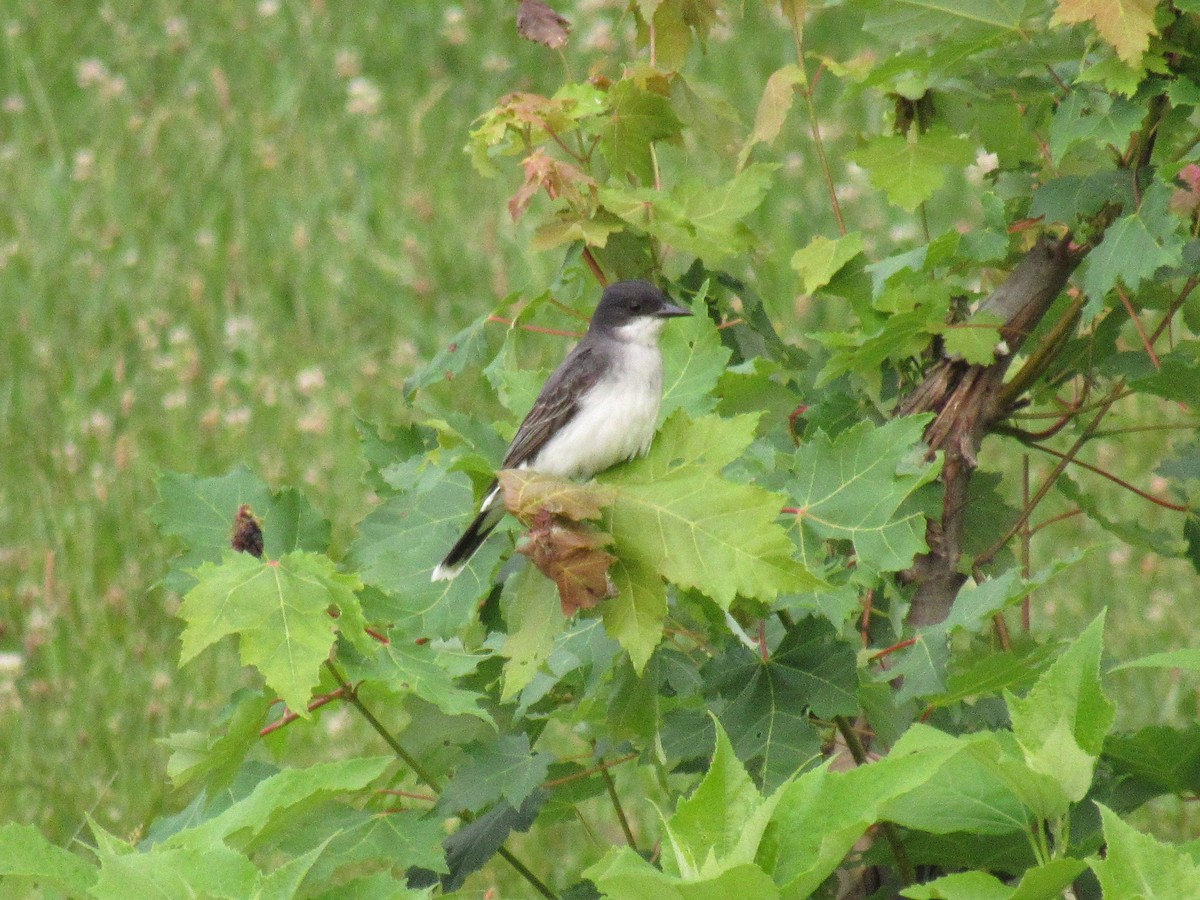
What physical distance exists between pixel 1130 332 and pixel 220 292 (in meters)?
5.39

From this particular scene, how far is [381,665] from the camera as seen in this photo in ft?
9.46

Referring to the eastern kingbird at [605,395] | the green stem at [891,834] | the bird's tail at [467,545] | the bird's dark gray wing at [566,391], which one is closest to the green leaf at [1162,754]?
the green stem at [891,834]

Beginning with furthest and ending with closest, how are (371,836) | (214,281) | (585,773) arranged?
(214,281) → (585,773) → (371,836)

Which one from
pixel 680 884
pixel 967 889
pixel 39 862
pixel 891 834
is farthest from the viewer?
pixel 891 834

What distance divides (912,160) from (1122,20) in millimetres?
673

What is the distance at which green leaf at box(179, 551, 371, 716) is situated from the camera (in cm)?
254

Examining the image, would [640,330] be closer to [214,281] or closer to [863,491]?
[863,491]

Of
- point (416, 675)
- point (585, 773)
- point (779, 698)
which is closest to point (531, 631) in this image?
point (416, 675)

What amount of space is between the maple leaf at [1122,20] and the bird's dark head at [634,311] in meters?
1.05

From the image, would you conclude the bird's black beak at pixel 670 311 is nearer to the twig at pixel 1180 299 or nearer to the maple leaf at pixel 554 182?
the maple leaf at pixel 554 182

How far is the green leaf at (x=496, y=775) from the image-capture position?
304 cm

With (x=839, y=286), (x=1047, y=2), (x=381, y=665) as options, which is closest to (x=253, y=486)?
(x=381, y=665)

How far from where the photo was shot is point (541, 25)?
3439 millimetres

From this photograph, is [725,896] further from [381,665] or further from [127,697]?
[127,697]
